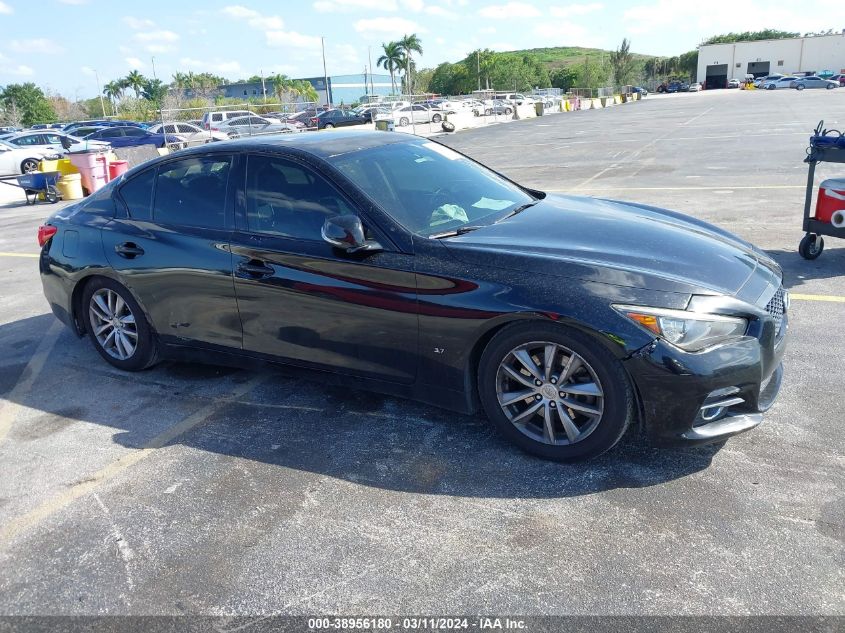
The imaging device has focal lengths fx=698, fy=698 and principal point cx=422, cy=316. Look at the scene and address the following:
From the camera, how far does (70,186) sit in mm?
16531

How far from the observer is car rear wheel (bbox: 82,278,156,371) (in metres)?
4.96

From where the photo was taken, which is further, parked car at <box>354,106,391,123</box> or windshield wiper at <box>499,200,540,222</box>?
parked car at <box>354,106,391,123</box>

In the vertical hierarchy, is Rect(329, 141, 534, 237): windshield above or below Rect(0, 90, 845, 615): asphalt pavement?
above

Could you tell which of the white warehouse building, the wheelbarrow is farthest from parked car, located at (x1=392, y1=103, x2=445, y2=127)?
the white warehouse building

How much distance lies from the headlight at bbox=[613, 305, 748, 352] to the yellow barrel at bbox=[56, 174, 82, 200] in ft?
54.0

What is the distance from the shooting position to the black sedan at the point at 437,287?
328cm

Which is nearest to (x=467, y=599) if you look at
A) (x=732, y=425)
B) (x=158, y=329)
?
(x=732, y=425)

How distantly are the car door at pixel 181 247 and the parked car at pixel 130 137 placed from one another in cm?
2414

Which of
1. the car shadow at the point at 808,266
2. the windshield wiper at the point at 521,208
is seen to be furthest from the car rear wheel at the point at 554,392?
the car shadow at the point at 808,266

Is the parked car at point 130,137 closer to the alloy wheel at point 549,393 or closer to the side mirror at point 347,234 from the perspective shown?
the side mirror at point 347,234

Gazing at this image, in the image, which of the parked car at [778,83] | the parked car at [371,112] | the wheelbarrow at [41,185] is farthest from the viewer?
the parked car at [778,83]

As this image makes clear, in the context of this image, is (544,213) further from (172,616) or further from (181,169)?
(172,616)

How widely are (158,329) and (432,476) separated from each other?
2404 mm

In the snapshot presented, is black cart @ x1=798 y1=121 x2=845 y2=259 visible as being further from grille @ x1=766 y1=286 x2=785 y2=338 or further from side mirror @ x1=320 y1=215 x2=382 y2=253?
side mirror @ x1=320 y1=215 x2=382 y2=253
